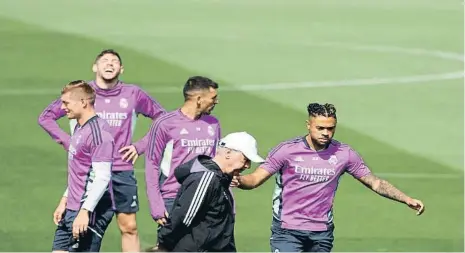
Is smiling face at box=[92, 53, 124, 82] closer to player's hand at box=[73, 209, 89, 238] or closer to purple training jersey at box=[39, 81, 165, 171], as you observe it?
purple training jersey at box=[39, 81, 165, 171]

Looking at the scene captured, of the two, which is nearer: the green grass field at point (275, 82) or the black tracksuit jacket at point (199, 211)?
the black tracksuit jacket at point (199, 211)

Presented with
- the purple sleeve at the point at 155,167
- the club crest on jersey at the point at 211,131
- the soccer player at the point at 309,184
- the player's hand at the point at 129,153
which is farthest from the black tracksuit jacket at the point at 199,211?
the player's hand at the point at 129,153

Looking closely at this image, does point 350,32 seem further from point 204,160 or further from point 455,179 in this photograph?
point 204,160

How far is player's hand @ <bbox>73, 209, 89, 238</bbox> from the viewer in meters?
11.7

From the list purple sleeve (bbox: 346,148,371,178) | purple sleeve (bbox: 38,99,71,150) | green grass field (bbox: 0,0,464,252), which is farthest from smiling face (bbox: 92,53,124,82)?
purple sleeve (bbox: 346,148,371,178)

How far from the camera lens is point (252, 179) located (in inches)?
479

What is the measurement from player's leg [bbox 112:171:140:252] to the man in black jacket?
11.6 ft

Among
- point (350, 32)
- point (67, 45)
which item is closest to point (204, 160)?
point (67, 45)

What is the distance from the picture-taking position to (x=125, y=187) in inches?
551

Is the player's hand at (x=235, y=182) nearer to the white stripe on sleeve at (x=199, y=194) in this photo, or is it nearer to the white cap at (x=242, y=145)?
the white cap at (x=242, y=145)

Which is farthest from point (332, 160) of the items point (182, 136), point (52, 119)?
point (52, 119)

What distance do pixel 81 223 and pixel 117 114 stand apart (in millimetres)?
2374

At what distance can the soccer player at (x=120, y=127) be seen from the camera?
1385 centimetres

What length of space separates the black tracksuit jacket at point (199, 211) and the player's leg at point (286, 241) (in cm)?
199
